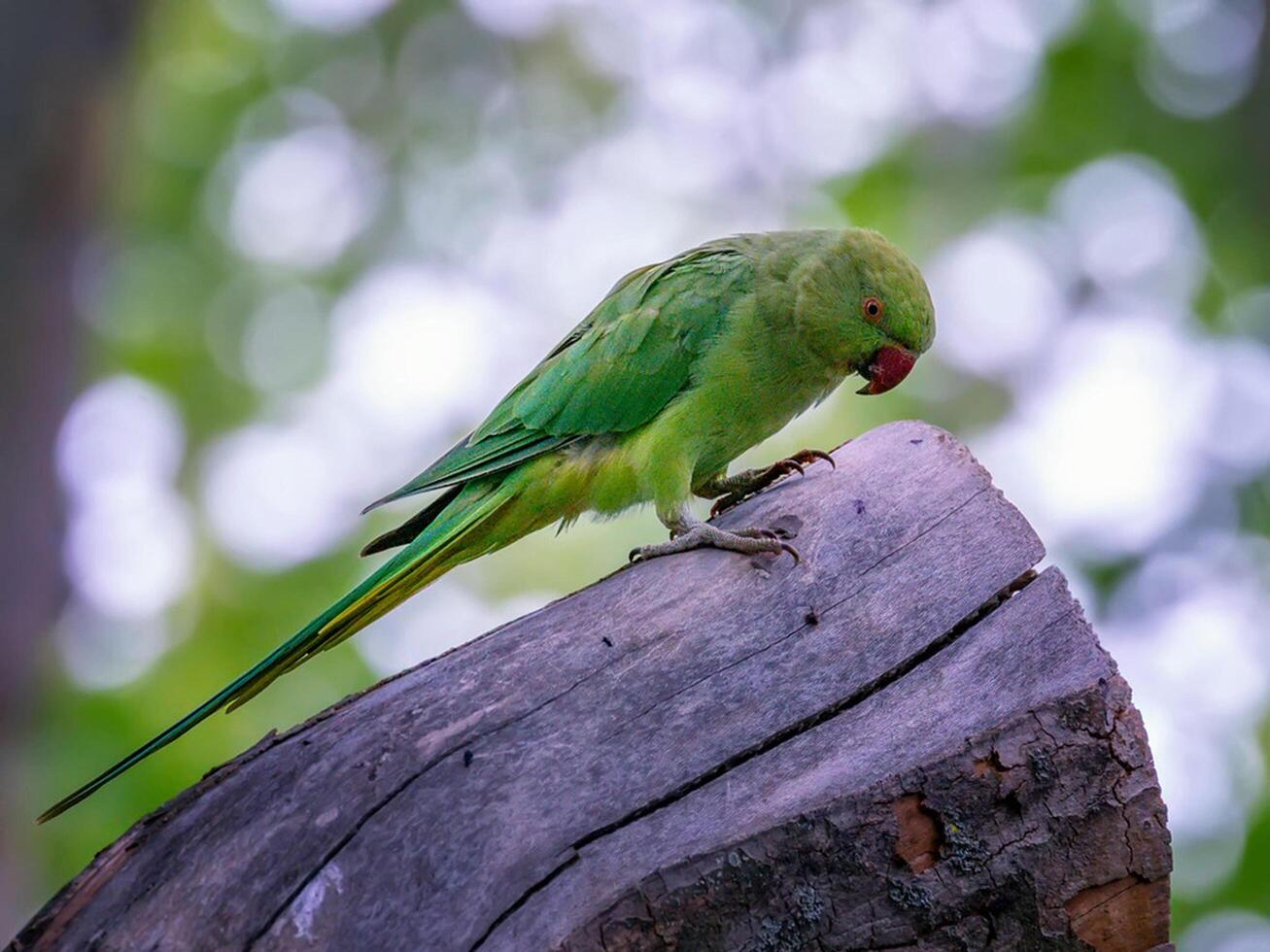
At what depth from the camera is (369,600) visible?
13.4 ft

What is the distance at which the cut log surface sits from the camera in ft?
9.36

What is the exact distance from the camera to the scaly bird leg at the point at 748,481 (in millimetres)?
4672

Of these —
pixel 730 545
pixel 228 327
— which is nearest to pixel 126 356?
pixel 228 327

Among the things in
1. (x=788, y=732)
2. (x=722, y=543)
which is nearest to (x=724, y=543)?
(x=722, y=543)

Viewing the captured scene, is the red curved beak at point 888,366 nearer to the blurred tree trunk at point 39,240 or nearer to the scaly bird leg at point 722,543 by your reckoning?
the scaly bird leg at point 722,543

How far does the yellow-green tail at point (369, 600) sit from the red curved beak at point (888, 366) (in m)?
1.65

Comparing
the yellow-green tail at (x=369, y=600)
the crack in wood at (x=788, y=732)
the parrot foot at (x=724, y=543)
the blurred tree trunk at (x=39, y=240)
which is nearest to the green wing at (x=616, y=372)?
the yellow-green tail at (x=369, y=600)

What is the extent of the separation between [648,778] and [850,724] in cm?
55

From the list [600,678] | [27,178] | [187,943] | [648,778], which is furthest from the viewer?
[27,178]

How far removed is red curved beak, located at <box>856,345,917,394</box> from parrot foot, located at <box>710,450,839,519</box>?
0.67 meters

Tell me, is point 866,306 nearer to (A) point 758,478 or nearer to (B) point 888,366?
(B) point 888,366

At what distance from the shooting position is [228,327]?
13.9 meters

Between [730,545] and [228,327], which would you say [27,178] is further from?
[228,327]

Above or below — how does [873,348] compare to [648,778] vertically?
above
